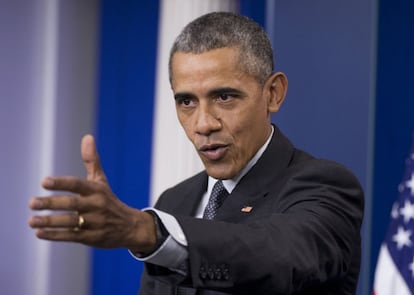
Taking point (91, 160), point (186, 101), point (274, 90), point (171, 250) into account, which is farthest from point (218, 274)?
point (274, 90)

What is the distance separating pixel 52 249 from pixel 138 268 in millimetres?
546

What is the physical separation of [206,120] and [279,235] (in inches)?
19.6

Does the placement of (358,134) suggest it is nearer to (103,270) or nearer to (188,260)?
(103,270)

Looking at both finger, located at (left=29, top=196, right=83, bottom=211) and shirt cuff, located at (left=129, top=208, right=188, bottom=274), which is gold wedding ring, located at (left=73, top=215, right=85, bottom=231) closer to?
finger, located at (left=29, top=196, right=83, bottom=211)

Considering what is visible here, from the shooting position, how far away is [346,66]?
3828 millimetres

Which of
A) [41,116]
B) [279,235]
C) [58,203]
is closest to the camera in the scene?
[58,203]

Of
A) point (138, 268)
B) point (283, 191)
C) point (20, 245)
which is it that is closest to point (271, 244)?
Answer: point (283, 191)

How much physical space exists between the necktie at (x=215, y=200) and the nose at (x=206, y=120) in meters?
0.19

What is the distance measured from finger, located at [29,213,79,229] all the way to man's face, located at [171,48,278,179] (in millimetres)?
768

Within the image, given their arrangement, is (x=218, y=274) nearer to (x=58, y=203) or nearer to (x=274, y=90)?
(x=58, y=203)

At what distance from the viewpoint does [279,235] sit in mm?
1600

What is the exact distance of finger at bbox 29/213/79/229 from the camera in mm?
1232

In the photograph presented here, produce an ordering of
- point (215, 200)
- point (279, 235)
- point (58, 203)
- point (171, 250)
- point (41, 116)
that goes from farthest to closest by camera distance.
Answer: point (41, 116) → point (215, 200) → point (279, 235) → point (171, 250) → point (58, 203)

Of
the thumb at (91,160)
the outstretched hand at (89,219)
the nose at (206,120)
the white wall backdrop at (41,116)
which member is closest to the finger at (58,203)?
the outstretched hand at (89,219)
